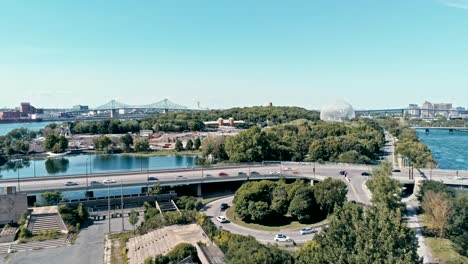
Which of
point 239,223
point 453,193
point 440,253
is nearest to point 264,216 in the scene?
point 239,223

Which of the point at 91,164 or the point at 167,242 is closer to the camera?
the point at 167,242

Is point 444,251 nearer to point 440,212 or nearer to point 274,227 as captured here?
point 440,212

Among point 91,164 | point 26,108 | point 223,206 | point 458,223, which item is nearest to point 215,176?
point 223,206

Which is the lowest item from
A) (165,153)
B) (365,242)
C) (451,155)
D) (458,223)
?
(451,155)

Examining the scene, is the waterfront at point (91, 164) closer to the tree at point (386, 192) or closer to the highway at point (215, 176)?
the highway at point (215, 176)

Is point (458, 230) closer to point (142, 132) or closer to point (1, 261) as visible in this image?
point (1, 261)

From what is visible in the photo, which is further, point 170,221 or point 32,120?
point 32,120
